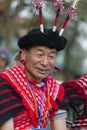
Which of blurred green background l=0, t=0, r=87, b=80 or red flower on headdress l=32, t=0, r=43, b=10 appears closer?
red flower on headdress l=32, t=0, r=43, b=10

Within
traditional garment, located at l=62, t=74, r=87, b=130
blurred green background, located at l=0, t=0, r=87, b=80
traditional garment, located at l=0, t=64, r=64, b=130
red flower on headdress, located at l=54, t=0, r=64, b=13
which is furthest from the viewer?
blurred green background, located at l=0, t=0, r=87, b=80

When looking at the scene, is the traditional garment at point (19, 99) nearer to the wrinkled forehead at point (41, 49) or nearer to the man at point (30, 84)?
the man at point (30, 84)

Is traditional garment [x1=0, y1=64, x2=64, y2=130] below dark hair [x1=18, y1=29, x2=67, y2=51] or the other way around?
below

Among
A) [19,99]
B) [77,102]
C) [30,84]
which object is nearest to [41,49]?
[30,84]

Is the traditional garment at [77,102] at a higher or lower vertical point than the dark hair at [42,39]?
lower

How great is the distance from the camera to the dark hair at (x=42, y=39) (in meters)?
3.96

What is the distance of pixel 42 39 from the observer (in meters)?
3.96

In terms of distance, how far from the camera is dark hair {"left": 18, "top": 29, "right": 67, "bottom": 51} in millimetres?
3955

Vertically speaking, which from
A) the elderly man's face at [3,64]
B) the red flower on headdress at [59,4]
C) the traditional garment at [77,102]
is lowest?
the traditional garment at [77,102]

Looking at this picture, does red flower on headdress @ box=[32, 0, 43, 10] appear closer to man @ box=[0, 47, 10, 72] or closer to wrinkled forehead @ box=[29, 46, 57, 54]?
wrinkled forehead @ box=[29, 46, 57, 54]

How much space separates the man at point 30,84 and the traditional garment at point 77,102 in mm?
374

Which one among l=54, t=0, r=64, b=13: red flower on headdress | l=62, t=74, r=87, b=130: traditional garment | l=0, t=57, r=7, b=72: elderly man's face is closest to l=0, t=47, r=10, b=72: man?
l=0, t=57, r=7, b=72: elderly man's face

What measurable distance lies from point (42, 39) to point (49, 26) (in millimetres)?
2888

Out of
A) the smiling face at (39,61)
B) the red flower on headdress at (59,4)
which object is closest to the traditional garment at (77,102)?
the smiling face at (39,61)
